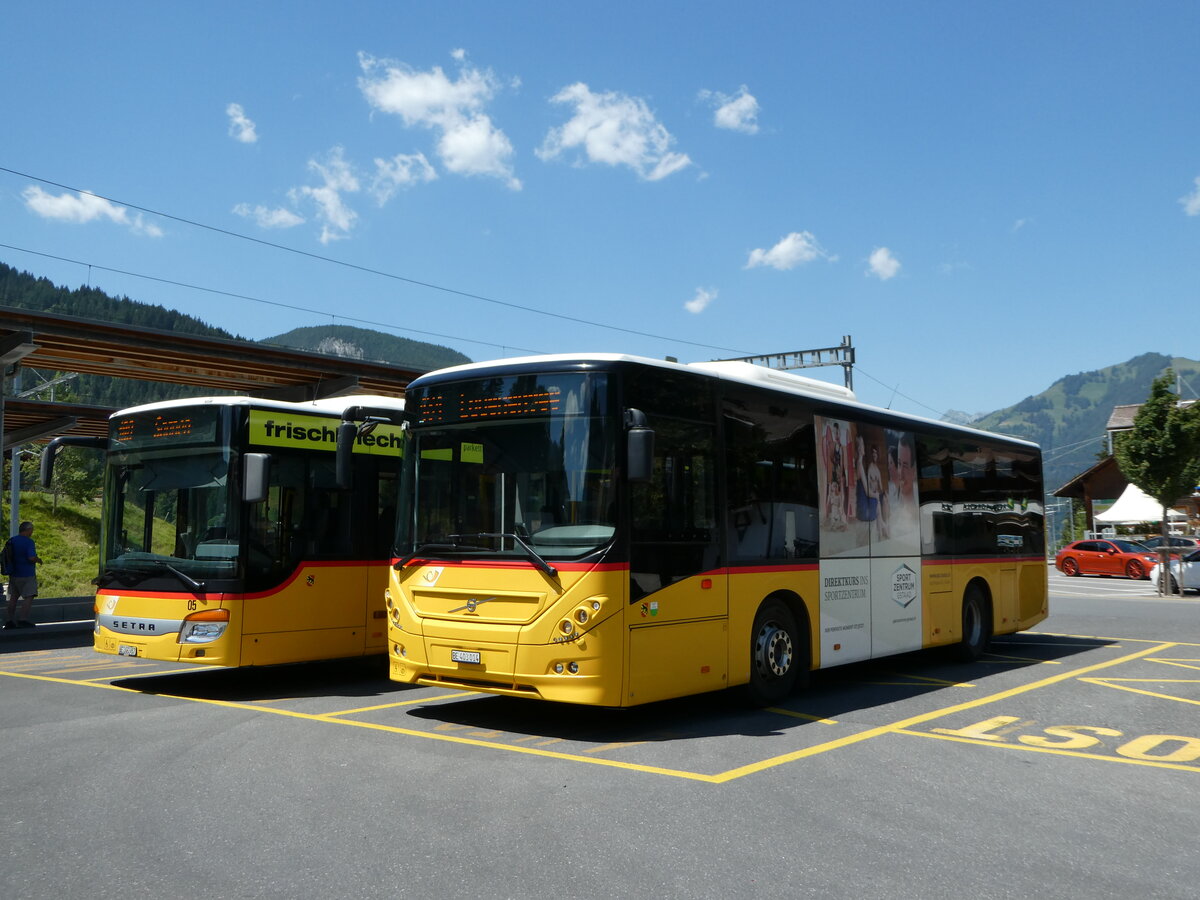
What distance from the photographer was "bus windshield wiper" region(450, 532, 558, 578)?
→ 7996 mm

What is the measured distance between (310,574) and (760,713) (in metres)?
4.90

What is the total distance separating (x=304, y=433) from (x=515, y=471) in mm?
3830

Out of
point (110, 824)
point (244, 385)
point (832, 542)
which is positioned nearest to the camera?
point (110, 824)

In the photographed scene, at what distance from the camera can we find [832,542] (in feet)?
34.8

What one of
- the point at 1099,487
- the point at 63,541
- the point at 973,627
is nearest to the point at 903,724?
the point at 973,627

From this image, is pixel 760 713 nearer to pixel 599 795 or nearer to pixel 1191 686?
pixel 599 795

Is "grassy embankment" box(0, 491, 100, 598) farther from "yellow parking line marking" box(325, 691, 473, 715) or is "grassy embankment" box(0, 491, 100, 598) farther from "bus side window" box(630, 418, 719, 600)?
"bus side window" box(630, 418, 719, 600)

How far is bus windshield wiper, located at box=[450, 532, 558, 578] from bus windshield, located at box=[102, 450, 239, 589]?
3269 mm

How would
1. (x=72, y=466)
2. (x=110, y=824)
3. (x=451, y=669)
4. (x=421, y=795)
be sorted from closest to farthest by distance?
(x=110, y=824)
(x=421, y=795)
(x=451, y=669)
(x=72, y=466)

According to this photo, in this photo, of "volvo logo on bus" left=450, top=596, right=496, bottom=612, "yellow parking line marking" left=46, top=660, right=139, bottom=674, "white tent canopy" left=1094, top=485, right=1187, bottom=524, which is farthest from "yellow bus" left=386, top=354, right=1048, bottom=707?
"white tent canopy" left=1094, top=485, right=1187, bottom=524

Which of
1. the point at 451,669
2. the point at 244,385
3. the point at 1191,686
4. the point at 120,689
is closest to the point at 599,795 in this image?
the point at 451,669

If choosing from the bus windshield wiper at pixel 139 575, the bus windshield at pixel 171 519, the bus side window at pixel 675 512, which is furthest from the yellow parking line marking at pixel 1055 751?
the bus windshield wiper at pixel 139 575

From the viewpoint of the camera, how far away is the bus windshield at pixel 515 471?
8008 millimetres

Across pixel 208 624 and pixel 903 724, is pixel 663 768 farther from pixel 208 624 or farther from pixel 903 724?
pixel 208 624
